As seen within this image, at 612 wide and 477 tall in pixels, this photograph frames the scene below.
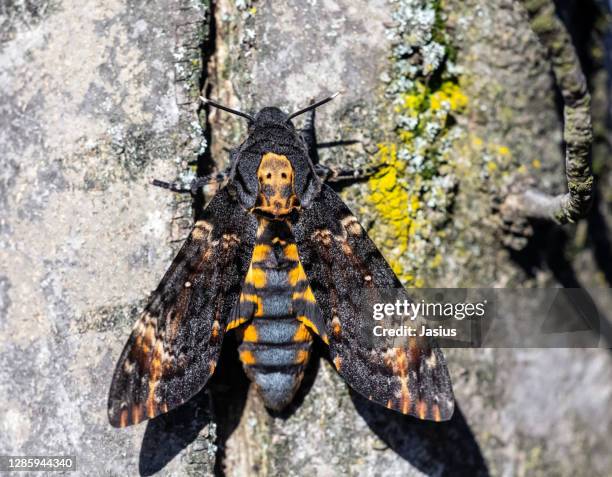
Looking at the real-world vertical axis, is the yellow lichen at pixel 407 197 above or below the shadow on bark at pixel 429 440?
above

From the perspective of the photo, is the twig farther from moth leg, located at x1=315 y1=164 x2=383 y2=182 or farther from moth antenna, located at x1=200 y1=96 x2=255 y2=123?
moth antenna, located at x1=200 y1=96 x2=255 y2=123

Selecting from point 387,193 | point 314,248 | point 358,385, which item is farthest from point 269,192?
point 358,385

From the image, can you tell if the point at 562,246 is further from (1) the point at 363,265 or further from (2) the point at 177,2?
(2) the point at 177,2

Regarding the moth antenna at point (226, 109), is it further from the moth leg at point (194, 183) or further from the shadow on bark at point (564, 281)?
the shadow on bark at point (564, 281)

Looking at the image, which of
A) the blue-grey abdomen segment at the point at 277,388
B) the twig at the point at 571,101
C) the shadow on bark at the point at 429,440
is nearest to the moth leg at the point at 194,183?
the blue-grey abdomen segment at the point at 277,388

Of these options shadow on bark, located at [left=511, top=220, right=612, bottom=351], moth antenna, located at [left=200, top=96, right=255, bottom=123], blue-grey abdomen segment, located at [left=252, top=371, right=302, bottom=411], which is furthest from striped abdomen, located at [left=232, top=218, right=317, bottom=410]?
shadow on bark, located at [left=511, top=220, right=612, bottom=351]

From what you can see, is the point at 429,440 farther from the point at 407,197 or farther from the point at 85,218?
the point at 85,218

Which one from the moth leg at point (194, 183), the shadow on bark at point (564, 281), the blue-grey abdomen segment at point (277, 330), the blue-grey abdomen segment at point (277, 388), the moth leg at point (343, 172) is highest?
the moth leg at point (343, 172)
